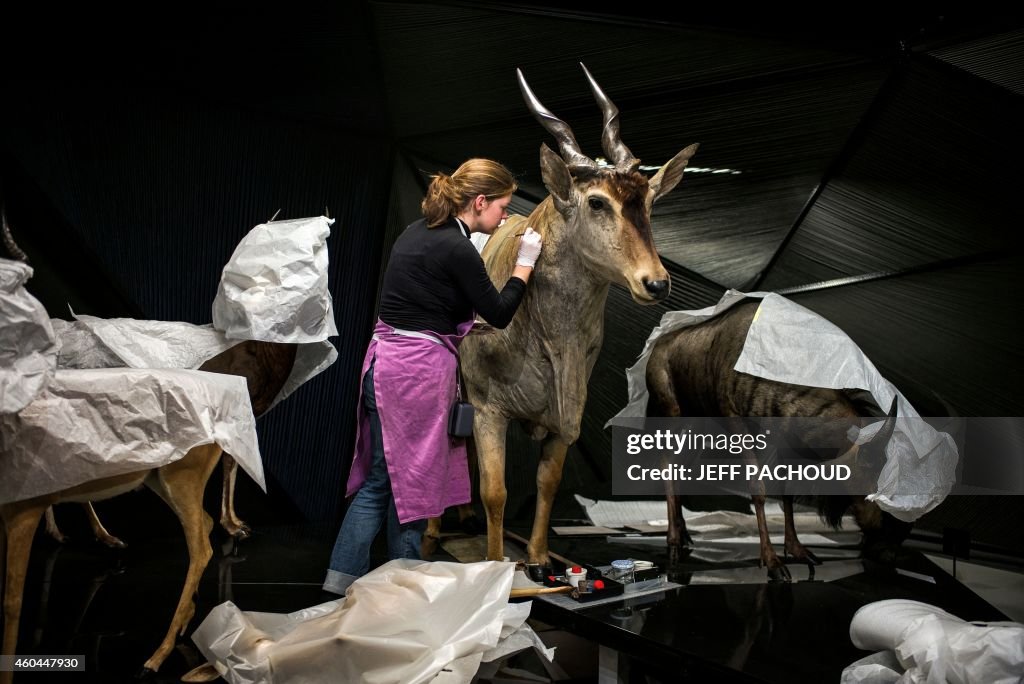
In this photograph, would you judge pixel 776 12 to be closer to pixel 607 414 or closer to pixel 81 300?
pixel 607 414

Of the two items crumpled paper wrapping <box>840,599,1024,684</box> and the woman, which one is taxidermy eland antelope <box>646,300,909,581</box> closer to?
crumpled paper wrapping <box>840,599,1024,684</box>

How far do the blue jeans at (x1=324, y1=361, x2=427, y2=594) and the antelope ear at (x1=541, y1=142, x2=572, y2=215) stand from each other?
91cm

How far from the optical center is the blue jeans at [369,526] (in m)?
2.84

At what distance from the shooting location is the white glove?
122 inches

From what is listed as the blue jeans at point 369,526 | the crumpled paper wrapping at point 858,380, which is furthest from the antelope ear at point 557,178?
the crumpled paper wrapping at point 858,380

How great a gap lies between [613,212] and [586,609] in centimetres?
138

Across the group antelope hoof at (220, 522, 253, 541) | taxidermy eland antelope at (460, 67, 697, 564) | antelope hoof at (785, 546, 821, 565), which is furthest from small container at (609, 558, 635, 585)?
antelope hoof at (220, 522, 253, 541)

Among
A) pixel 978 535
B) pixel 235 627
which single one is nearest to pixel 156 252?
pixel 235 627

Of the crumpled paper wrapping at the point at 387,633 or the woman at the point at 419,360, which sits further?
the woman at the point at 419,360

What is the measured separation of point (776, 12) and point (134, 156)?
129 inches

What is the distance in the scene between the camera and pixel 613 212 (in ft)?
9.86

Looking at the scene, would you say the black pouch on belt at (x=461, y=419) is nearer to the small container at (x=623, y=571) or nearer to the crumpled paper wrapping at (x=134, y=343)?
the small container at (x=623, y=571)

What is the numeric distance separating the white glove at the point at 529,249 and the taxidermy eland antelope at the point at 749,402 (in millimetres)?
1228

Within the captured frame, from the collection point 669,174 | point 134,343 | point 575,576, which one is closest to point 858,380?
point 669,174
